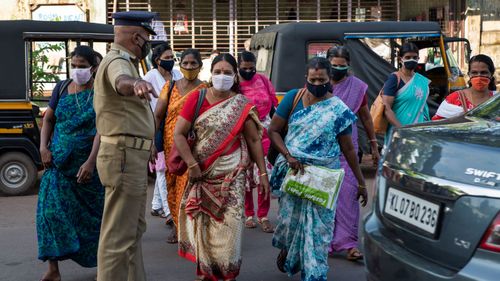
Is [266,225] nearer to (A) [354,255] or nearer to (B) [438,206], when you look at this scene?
(A) [354,255]

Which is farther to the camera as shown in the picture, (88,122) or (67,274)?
(67,274)

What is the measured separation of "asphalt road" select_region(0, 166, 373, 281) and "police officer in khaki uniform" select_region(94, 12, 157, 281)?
3.97 feet

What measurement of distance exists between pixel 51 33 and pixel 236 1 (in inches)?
394

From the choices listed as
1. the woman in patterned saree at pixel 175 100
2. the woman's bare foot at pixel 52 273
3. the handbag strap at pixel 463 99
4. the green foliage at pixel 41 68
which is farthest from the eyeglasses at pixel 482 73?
the green foliage at pixel 41 68

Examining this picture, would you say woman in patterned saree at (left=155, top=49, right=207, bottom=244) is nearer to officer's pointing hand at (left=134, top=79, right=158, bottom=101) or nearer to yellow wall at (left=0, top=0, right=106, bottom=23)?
officer's pointing hand at (left=134, top=79, right=158, bottom=101)

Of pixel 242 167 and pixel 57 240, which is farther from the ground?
pixel 242 167

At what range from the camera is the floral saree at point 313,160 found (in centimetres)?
473

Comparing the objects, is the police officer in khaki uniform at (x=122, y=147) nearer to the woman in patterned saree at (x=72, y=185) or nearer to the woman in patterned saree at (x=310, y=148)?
the woman in patterned saree at (x=72, y=185)

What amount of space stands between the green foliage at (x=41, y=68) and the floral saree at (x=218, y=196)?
15.1 feet

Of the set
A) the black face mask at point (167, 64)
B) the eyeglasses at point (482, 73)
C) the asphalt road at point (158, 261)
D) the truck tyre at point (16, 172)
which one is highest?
the black face mask at point (167, 64)

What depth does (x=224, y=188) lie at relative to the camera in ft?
15.2

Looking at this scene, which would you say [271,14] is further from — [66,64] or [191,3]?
[66,64]

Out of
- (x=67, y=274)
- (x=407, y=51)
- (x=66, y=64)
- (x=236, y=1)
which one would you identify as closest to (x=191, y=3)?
(x=236, y=1)

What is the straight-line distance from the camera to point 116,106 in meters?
3.95
